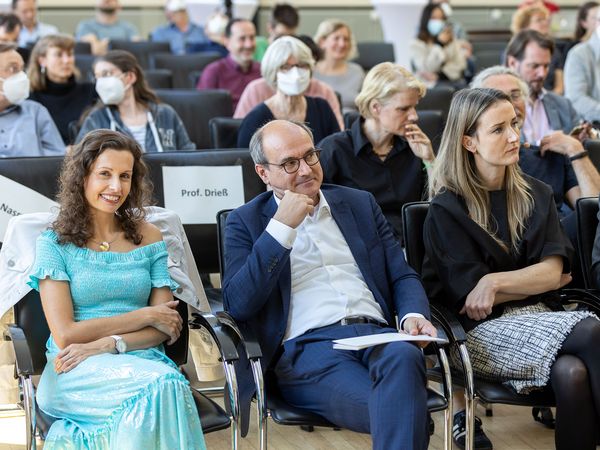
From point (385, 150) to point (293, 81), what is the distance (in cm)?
98

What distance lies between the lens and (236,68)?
287 inches

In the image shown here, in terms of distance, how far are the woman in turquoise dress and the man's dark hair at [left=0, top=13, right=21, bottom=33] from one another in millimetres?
4583

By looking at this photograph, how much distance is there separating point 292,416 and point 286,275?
1.50ft

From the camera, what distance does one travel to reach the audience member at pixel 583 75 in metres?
6.38

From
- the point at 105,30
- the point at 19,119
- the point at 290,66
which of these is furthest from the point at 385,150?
the point at 105,30

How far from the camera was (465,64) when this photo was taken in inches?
352

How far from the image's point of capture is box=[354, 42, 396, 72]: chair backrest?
9.14 meters

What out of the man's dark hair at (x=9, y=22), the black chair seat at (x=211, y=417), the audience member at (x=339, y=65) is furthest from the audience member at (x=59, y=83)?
the black chair seat at (x=211, y=417)

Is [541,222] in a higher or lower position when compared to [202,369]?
higher

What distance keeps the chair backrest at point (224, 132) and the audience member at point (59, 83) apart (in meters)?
1.15

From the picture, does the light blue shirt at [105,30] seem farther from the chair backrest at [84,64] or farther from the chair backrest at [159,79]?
the chair backrest at [159,79]

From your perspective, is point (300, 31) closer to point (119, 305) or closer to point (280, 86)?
point (280, 86)

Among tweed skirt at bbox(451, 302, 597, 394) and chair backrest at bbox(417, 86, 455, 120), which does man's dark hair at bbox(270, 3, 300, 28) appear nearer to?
chair backrest at bbox(417, 86, 455, 120)

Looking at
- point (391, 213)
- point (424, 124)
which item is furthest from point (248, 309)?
point (424, 124)
